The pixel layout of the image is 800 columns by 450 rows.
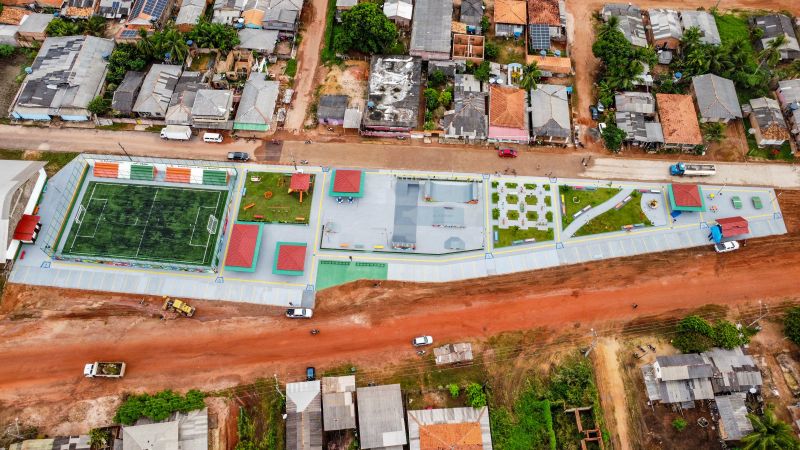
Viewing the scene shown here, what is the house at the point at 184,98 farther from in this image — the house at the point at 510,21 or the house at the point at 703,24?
the house at the point at 703,24

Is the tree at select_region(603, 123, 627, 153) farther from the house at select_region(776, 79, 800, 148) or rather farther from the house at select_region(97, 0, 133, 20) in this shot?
the house at select_region(97, 0, 133, 20)

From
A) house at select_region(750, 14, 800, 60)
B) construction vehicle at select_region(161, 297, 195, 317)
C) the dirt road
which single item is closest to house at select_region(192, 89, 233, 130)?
construction vehicle at select_region(161, 297, 195, 317)

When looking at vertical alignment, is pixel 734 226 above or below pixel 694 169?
below

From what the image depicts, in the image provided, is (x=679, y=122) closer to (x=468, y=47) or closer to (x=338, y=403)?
(x=468, y=47)

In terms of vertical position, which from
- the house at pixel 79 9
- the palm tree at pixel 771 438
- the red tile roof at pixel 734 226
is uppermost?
the house at pixel 79 9

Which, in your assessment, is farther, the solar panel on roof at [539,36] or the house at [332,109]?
the solar panel on roof at [539,36]

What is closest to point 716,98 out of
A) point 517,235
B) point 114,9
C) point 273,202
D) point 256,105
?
point 517,235

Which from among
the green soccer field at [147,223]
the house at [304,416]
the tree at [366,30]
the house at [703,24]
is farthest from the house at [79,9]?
the house at [703,24]
